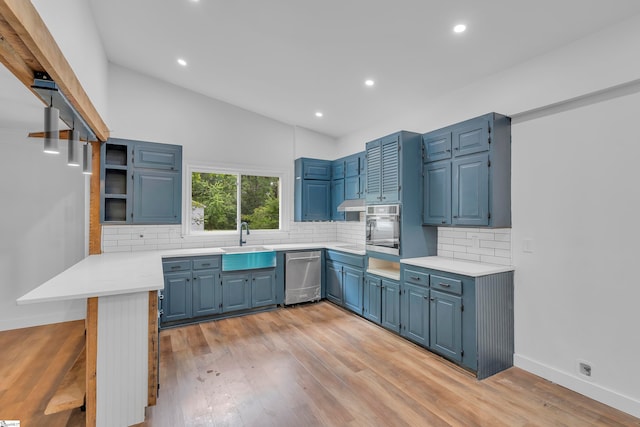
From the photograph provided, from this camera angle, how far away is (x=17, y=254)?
154 inches

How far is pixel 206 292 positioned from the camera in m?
4.06

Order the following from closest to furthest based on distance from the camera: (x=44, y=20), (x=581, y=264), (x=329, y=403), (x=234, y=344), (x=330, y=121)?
(x=44, y=20)
(x=329, y=403)
(x=581, y=264)
(x=234, y=344)
(x=330, y=121)

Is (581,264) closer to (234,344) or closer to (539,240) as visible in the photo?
(539,240)

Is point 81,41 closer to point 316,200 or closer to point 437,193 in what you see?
point 316,200

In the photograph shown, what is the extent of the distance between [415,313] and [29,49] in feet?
12.2

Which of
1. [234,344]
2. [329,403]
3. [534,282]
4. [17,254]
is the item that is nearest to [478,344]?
[534,282]

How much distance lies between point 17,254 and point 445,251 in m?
5.47

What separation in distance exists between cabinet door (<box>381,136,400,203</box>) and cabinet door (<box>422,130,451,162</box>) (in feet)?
1.15

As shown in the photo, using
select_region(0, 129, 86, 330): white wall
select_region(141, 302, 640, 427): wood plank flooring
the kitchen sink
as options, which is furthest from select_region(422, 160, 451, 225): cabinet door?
select_region(0, 129, 86, 330): white wall

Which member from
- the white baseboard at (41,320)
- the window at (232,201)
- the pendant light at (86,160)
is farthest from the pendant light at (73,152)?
the white baseboard at (41,320)

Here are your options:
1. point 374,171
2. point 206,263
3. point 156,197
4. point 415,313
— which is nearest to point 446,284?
point 415,313

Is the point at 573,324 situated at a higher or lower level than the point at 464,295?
lower

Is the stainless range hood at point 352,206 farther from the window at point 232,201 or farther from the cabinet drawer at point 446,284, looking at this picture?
the cabinet drawer at point 446,284

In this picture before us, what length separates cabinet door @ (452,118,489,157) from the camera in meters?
2.96
